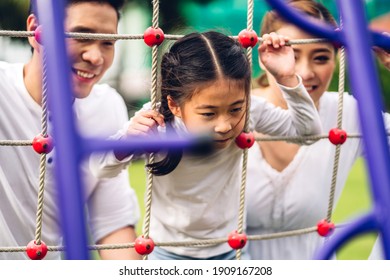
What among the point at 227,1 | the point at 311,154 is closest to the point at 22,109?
the point at 311,154

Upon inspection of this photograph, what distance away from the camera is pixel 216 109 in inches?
37.3

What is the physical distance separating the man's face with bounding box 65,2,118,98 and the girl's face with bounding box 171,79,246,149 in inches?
9.5

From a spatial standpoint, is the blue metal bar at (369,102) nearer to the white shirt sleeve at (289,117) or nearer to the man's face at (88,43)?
the white shirt sleeve at (289,117)

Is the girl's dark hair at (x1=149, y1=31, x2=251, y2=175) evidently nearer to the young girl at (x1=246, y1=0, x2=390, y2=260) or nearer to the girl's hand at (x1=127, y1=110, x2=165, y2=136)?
the girl's hand at (x1=127, y1=110, x2=165, y2=136)

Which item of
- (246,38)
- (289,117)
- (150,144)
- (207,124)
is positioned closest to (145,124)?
(207,124)

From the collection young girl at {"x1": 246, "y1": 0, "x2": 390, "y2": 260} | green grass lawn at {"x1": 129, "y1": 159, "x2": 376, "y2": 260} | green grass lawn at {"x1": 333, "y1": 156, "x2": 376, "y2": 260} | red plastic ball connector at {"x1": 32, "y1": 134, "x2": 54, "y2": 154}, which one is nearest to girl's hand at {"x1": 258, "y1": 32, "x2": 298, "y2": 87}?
young girl at {"x1": 246, "y1": 0, "x2": 390, "y2": 260}

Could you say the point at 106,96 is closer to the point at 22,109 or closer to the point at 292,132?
the point at 22,109

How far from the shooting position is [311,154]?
1.43 metres

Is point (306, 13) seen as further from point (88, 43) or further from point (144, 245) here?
point (144, 245)

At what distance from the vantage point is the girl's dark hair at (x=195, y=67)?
100 centimetres

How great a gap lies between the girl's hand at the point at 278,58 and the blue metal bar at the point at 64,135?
0.56 meters

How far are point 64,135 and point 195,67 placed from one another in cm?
47

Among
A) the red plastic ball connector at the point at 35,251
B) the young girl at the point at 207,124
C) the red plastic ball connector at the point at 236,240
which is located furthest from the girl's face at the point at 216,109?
the red plastic ball connector at the point at 35,251

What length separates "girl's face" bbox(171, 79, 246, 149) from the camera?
3.07ft
